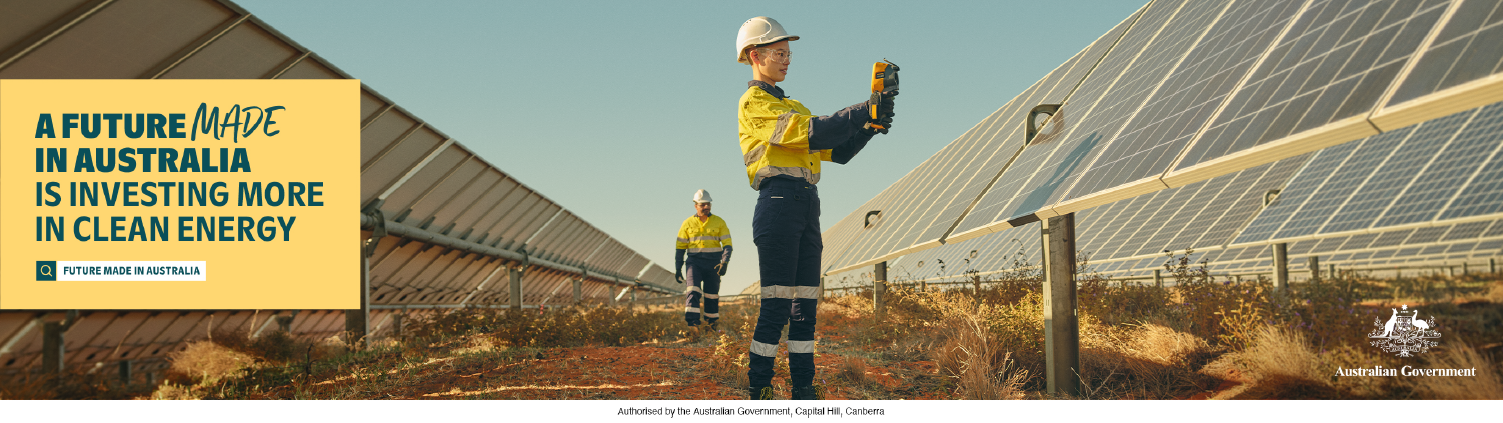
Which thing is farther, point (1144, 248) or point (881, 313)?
point (1144, 248)

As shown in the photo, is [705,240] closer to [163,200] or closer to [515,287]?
[163,200]

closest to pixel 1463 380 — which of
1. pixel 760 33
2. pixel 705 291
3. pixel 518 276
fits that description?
pixel 760 33

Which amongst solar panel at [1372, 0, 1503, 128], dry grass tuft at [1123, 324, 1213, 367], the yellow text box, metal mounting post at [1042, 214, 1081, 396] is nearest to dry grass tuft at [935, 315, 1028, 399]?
metal mounting post at [1042, 214, 1081, 396]

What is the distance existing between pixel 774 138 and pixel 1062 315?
103 inches

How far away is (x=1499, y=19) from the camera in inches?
98.8

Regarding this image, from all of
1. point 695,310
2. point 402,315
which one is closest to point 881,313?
point 695,310

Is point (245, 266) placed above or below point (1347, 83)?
below

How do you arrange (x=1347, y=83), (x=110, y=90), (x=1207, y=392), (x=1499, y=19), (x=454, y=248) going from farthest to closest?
(x=454, y=248) → (x=1207, y=392) → (x=110, y=90) → (x=1347, y=83) → (x=1499, y=19)

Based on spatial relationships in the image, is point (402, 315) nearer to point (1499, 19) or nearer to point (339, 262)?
point (339, 262)

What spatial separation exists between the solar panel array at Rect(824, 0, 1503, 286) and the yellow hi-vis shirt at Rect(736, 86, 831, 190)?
166 centimetres

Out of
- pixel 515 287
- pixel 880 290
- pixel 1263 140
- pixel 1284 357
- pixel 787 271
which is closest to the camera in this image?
pixel 1263 140

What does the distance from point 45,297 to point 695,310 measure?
24.6ft

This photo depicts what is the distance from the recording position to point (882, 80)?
3.50m

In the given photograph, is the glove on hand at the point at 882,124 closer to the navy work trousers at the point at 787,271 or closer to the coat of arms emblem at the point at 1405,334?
the navy work trousers at the point at 787,271
